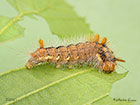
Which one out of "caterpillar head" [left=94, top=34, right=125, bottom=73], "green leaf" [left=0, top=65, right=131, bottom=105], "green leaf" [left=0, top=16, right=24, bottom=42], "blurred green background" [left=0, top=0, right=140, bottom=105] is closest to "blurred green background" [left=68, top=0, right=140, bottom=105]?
"blurred green background" [left=0, top=0, right=140, bottom=105]

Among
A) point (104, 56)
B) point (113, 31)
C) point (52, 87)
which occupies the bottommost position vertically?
point (52, 87)

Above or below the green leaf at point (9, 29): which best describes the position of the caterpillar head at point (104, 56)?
below

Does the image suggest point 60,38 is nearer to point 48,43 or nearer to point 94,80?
point 48,43

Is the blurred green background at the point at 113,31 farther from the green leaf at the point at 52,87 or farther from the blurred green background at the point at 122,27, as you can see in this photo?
the green leaf at the point at 52,87

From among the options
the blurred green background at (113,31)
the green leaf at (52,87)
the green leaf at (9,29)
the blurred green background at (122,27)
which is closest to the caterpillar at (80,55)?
the green leaf at (52,87)

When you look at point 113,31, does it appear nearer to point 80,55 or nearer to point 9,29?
point 80,55

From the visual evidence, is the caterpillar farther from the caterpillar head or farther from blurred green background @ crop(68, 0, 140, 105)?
blurred green background @ crop(68, 0, 140, 105)

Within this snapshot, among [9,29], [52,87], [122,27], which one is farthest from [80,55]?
[122,27]

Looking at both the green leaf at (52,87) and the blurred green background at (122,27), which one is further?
the blurred green background at (122,27)
